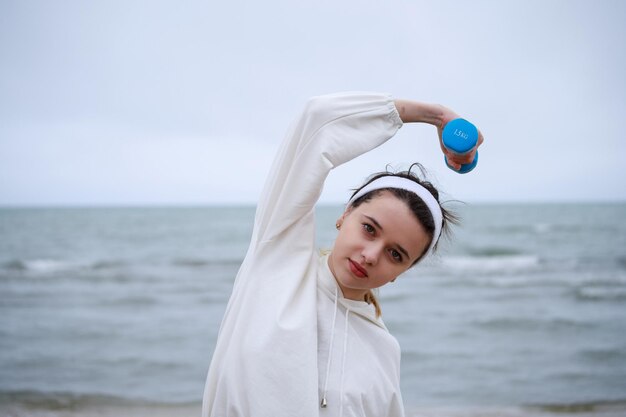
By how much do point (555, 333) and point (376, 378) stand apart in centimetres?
740

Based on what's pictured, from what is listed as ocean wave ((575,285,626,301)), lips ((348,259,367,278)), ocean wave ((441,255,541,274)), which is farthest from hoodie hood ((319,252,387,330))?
ocean wave ((441,255,541,274))

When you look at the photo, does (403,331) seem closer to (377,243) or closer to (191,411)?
(191,411)

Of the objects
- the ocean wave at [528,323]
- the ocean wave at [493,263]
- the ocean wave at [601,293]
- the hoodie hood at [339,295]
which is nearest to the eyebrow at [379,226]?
the hoodie hood at [339,295]

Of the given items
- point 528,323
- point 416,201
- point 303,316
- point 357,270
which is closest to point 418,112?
point 416,201

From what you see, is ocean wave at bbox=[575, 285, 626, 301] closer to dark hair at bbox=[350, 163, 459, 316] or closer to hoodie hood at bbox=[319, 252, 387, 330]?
dark hair at bbox=[350, 163, 459, 316]

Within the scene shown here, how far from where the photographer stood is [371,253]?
1.66 m

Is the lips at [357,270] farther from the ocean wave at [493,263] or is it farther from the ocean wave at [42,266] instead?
the ocean wave at [42,266]

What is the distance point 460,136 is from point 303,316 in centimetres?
74

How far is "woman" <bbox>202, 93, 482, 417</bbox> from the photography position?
5.28ft

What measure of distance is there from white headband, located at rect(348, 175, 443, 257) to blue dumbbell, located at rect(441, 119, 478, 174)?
7.0 inches

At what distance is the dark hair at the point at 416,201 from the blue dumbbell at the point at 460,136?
20 cm

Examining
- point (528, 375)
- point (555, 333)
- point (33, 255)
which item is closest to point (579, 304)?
point (555, 333)

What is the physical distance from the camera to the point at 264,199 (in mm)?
1807

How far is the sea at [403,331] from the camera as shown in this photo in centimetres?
554
